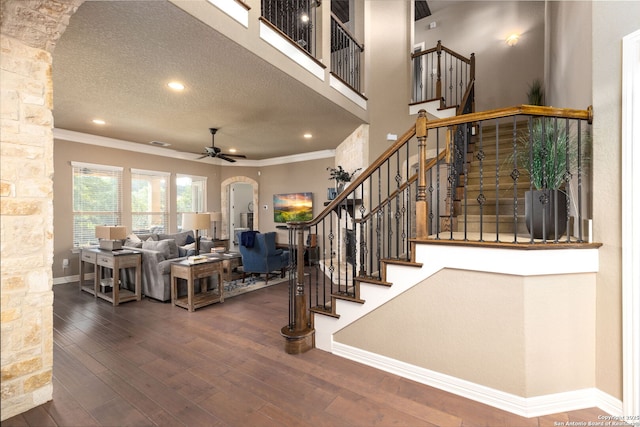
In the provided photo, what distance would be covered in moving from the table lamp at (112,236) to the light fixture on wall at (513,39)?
8.28 metres

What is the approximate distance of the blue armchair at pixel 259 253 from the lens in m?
5.35

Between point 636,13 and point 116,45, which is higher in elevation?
point 116,45

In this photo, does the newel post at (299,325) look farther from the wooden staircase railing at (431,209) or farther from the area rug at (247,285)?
the area rug at (247,285)

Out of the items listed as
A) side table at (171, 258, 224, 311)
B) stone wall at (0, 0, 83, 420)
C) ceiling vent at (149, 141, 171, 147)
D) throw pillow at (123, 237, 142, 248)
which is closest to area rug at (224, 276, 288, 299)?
side table at (171, 258, 224, 311)

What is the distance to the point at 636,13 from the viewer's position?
1.80 m

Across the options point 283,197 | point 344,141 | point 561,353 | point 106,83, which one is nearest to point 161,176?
point 283,197

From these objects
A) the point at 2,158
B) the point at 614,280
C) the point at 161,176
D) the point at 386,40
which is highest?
the point at 386,40

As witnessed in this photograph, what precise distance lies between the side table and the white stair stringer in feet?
6.94

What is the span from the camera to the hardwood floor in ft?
6.04

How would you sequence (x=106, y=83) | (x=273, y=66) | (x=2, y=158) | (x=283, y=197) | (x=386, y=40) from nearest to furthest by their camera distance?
(x=2, y=158) < (x=273, y=66) < (x=106, y=83) < (x=386, y=40) < (x=283, y=197)

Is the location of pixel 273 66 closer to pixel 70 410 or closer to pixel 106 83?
pixel 106 83

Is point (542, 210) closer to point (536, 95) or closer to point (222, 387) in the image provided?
point (222, 387)

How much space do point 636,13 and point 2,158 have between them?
403 centimetres

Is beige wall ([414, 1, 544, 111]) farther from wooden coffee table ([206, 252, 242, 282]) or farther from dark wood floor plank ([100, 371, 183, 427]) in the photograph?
dark wood floor plank ([100, 371, 183, 427])
